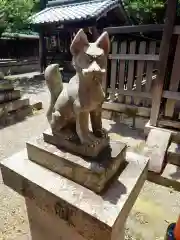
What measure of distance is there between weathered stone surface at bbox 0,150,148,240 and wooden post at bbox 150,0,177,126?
1754 millimetres

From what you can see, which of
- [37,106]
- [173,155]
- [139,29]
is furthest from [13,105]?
[173,155]

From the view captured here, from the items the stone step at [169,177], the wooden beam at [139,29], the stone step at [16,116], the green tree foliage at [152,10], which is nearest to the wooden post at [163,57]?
the wooden beam at [139,29]

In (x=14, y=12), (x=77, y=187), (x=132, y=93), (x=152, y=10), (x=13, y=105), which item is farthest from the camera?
(x=14, y=12)

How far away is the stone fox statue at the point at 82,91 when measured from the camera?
93 centimetres

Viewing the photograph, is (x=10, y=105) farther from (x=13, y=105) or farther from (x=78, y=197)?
(x=78, y=197)

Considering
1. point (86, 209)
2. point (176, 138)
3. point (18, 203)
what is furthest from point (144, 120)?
point (86, 209)

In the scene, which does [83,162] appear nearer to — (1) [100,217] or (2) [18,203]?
(1) [100,217]

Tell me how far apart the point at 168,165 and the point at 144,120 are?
1.07 meters

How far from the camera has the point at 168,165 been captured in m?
2.49

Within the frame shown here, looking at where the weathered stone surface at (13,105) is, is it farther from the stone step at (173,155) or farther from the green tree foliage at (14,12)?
the green tree foliage at (14,12)

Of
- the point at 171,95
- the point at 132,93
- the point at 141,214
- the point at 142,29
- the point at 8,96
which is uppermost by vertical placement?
the point at 142,29

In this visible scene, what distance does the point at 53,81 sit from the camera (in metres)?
1.24

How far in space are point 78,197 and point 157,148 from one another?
172 centimetres

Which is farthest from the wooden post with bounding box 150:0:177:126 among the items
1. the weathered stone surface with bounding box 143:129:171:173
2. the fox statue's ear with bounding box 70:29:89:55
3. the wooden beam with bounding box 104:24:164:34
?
the fox statue's ear with bounding box 70:29:89:55
